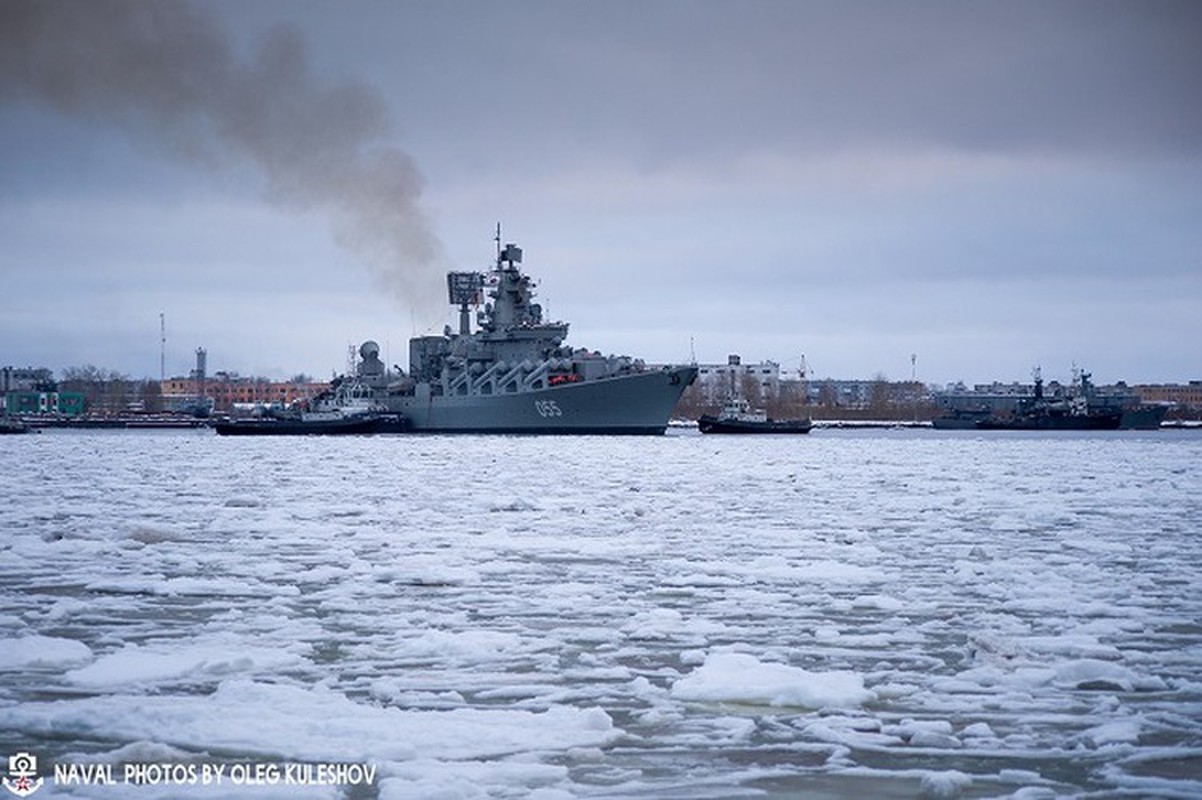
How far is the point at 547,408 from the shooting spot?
257 ft

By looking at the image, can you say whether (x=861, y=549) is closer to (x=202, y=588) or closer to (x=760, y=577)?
(x=760, y=577)

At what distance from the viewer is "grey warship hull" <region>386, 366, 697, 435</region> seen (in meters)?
77.4

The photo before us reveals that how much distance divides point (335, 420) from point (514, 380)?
44.9ft

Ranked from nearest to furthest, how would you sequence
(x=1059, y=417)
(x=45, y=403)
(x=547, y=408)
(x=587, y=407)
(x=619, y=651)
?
1. (x=619, y=651)
2. (x=587, y=407)
3. (x=547, y=408)
4. (x=1059, y=417)
5. (x=45, y=403)

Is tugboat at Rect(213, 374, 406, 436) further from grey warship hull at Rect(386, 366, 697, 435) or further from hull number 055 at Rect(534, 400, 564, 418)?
hull number 055 at Rect(534, 400, 564, 418)

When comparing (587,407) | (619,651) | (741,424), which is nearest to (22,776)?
(619,651)

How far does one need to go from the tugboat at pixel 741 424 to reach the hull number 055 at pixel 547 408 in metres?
18.5

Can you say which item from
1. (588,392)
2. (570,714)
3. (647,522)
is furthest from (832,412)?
(570,714)

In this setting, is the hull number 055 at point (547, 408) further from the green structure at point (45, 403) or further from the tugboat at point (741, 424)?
the green structure at point (45, 403)

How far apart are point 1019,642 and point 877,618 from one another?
134cm

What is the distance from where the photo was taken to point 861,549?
1397 cm

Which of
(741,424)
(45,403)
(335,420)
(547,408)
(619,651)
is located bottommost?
(619,651)

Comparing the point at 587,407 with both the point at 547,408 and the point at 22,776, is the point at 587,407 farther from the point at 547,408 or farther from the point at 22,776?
the point at 22,776

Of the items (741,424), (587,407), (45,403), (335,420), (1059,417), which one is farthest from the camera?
(45,403)
